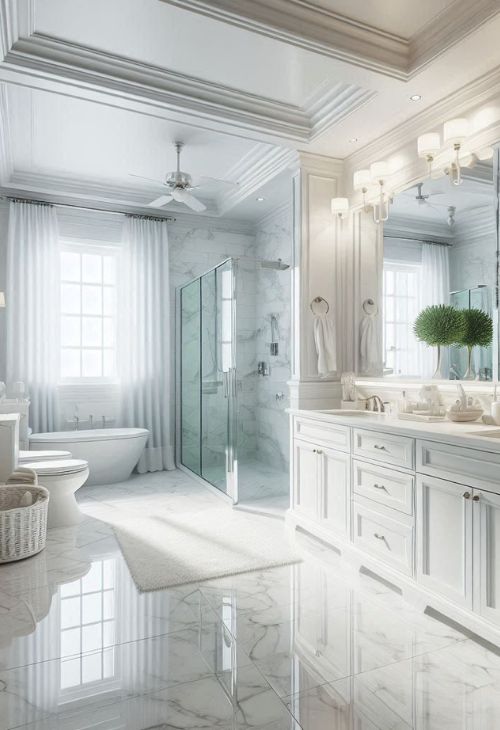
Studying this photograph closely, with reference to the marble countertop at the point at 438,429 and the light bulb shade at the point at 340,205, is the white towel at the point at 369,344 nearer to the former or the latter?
the marble countertop at the point at 438,429

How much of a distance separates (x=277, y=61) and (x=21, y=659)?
2.98m

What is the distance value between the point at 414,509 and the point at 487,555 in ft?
1.40

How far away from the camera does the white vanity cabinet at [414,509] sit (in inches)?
79.4

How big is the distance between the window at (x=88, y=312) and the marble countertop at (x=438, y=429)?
2.94 meters

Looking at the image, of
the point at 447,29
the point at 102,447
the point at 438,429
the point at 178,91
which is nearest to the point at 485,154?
the point at 447,29

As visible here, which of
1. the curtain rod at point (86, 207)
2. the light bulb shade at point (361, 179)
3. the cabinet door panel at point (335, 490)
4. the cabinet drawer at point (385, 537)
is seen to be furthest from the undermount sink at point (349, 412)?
the curtain rod at point (86, 207)

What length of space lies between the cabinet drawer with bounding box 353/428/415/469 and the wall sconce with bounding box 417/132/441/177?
1554 millimetres

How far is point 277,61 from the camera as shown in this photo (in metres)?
2.67

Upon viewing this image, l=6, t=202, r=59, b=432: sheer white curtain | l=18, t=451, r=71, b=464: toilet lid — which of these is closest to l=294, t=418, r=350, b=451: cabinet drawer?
l=18, t=451, r=71, b=464: toilet lid

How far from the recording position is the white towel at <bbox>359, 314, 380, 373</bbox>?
3.51m

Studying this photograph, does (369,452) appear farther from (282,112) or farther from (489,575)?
(282,112)

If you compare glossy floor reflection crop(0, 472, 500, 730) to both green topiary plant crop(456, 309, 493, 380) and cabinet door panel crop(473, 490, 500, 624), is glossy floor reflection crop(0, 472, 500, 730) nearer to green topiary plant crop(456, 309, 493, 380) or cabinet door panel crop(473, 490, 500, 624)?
cabinet door panel crop(473, 490, 500, 624)

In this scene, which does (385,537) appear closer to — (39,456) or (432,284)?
(432,284)

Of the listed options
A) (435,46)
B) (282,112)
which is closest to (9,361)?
(282,112)
